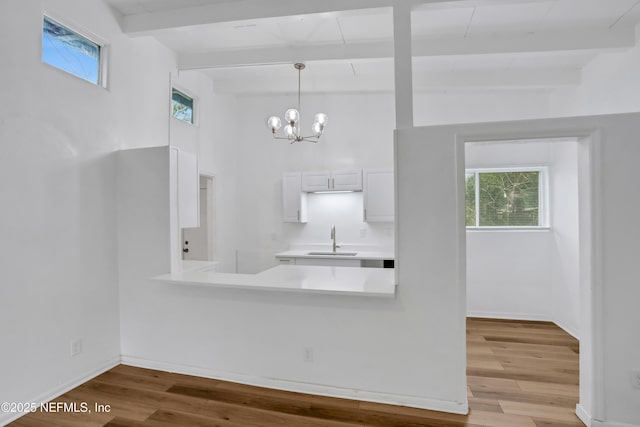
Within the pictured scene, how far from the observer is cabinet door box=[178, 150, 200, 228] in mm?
3344

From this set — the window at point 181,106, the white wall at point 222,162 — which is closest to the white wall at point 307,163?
the white wall at point 222,162

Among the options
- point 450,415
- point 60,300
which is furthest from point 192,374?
point 450,415

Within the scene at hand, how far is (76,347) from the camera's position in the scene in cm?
290

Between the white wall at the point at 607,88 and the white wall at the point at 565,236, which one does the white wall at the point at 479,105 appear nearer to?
the white wall at the point at 607,88

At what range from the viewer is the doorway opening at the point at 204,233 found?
16.7 feet

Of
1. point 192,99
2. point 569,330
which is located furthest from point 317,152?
point 569,330

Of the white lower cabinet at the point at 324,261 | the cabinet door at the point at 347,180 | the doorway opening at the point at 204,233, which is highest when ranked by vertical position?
the cabinet door at the point at 347,180

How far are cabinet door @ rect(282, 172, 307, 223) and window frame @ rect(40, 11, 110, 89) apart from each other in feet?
9.10

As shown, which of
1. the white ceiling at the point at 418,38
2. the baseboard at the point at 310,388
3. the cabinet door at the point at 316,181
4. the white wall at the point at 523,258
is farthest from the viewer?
the cabinet door at the point at 316,181

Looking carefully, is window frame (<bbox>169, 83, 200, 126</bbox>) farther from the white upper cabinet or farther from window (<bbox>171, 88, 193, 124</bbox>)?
the white upper cabinet

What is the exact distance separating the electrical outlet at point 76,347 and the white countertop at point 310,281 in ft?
2.69

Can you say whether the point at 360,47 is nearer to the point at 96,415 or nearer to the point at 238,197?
the point at 238,197

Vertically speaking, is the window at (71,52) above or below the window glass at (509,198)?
above

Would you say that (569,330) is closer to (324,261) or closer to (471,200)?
(471,200)
